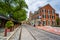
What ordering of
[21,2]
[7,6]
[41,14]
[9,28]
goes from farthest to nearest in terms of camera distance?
[41,14]
[21,2]
[7,6]
[9,28]

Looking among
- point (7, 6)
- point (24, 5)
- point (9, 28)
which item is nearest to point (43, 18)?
point (24, 5)

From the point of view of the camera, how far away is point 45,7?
7538 cm

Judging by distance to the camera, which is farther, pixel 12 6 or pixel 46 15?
pixel 46 15

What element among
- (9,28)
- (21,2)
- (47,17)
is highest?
(21,2)

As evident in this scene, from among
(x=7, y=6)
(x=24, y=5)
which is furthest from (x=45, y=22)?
(x=7, y=6)

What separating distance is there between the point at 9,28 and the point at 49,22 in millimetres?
49001

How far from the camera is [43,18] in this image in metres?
74.9

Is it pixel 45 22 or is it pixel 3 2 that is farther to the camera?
pixel 45 22

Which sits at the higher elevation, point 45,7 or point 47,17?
point 45,7

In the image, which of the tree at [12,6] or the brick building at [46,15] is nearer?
the tree at [12,6]

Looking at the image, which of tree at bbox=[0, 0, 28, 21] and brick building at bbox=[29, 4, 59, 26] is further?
brick building at bbox=[29, 4, 59, 26]

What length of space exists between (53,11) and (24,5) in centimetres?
2946

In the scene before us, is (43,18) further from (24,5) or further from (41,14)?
(24,5)

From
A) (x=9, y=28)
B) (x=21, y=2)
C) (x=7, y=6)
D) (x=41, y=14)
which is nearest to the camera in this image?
(x=9, y=28)
